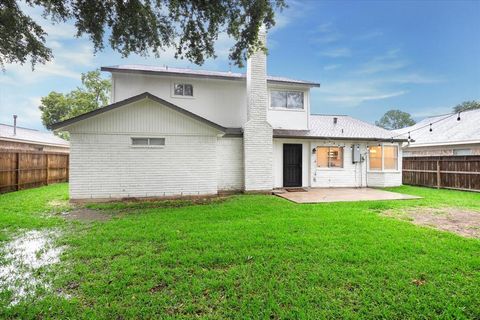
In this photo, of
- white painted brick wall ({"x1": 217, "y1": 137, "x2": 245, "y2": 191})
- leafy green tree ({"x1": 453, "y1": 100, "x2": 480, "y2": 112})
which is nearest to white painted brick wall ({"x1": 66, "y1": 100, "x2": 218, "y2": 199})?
white painted brick wall ({"x1": 217, "y1": 137, "x2": 245, "y2": 191})

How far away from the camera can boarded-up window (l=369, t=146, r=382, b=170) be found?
13.2 m

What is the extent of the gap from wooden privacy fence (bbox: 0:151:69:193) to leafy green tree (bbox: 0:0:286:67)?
20.8ft

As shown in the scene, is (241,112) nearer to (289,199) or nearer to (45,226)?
(289,199)

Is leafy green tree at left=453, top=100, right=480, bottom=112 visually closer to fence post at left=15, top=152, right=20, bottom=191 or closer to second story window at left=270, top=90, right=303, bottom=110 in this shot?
second story window at left=270, top=90, right=303, bottom=110

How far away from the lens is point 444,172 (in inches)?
513

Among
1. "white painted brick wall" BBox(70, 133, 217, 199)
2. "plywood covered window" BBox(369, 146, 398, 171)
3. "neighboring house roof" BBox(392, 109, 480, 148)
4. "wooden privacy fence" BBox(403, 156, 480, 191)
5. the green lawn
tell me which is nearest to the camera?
the green lawn

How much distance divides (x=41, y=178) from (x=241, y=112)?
11.8m

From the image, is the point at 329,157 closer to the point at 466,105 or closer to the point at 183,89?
Answer: the point at 183,89

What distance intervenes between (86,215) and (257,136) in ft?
23.1

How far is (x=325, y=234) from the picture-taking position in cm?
493

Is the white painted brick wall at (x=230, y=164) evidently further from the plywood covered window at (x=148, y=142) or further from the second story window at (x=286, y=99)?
the second story window at (x=286, y=99)

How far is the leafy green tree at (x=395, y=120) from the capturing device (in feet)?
Answer: 200

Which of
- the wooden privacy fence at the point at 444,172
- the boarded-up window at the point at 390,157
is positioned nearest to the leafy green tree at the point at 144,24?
the boarded-up window at the point at 390,157

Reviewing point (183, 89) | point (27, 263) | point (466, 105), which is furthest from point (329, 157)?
point (466, 105)
